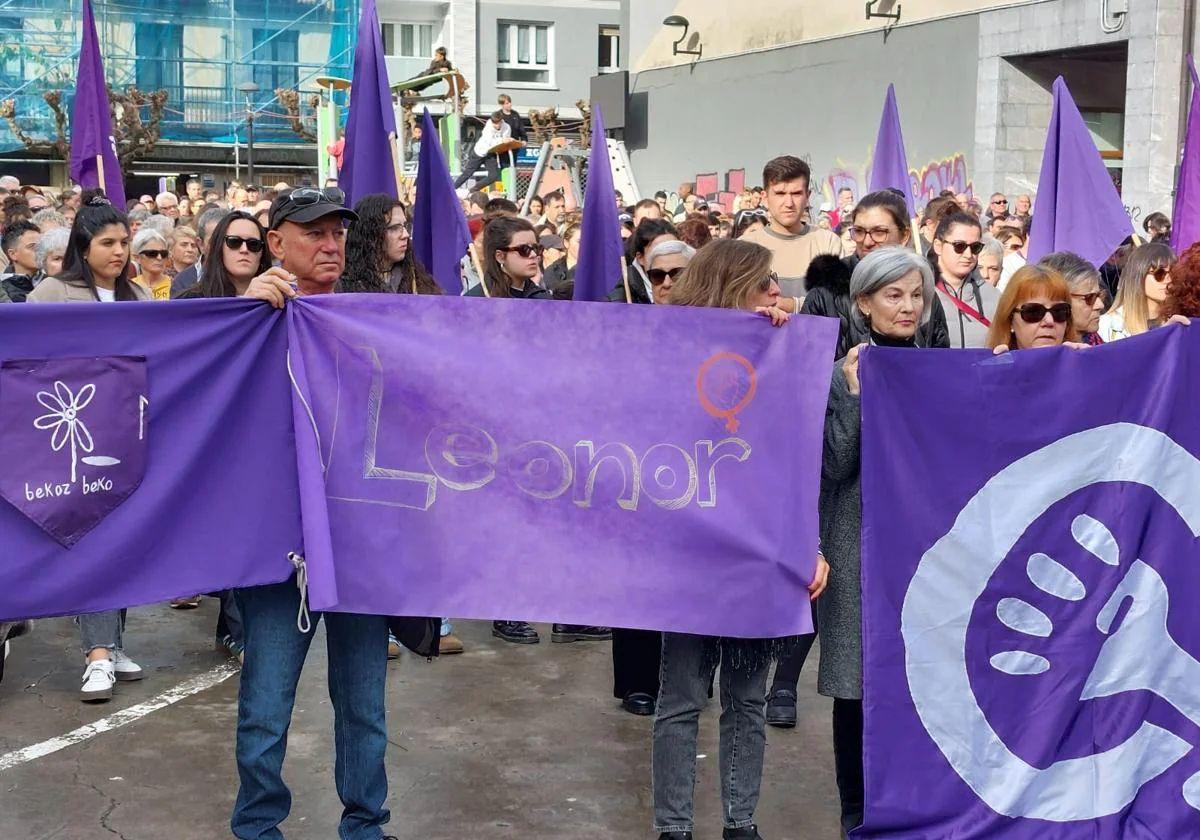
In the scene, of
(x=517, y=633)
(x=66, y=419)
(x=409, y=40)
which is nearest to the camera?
(x=66, y=419)

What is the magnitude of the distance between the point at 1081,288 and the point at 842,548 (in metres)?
1.82

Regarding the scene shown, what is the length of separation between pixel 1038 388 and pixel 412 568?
1859 mm

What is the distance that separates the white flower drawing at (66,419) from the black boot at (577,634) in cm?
344

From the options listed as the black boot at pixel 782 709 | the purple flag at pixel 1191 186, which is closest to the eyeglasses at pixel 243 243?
the black boot at pixel 782 709

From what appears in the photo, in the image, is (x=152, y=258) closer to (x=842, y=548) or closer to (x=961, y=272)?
(x=961, y=272)

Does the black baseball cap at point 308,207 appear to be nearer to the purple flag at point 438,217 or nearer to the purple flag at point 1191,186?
the purple flag at point 438,217

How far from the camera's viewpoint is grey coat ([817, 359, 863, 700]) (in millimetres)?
4426

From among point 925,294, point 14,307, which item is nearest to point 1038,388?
point 925,294

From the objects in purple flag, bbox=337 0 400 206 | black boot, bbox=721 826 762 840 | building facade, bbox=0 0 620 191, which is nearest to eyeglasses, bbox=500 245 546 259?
purple flag, bbox=337 0 400 206

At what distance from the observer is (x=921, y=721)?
4371 millimetres

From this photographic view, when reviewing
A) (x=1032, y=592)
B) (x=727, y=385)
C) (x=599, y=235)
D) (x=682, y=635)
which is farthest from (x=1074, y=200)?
(x=682, y=635)

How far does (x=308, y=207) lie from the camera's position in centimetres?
434

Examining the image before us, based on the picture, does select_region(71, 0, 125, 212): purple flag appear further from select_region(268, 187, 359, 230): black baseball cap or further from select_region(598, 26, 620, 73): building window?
select_region(598, 26, 620, 73): building window

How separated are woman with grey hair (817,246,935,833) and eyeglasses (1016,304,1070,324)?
0.33 metres
